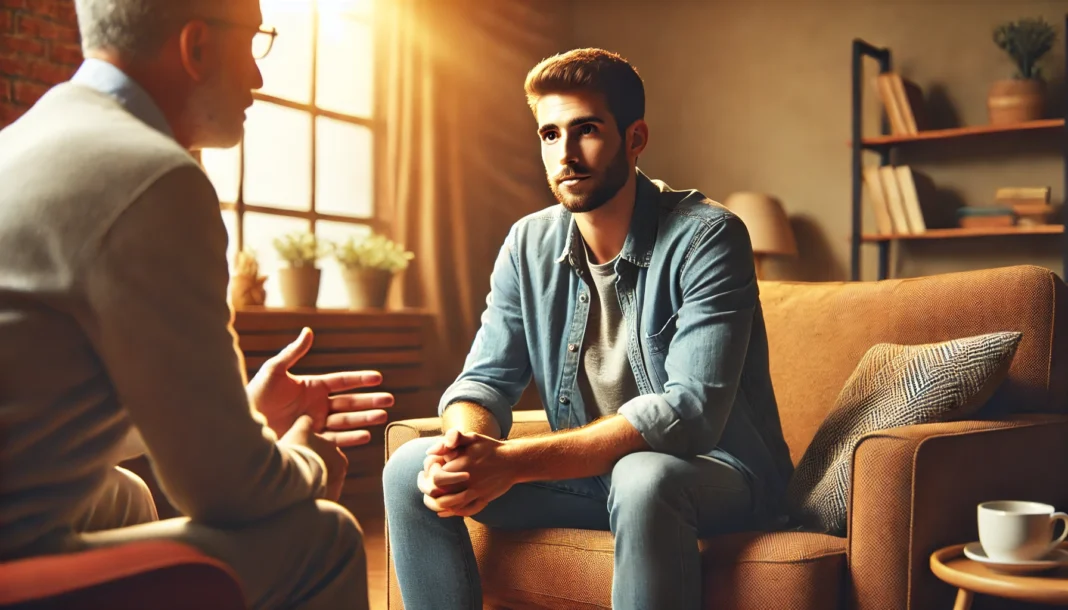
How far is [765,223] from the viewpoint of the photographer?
426cm

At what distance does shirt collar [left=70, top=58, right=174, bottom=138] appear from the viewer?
0.70m

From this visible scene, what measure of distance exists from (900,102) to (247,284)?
2.77 meters

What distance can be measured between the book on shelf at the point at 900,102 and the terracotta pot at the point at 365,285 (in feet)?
7.31

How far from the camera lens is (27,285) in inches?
25.1

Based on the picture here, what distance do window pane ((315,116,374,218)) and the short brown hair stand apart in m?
2.30

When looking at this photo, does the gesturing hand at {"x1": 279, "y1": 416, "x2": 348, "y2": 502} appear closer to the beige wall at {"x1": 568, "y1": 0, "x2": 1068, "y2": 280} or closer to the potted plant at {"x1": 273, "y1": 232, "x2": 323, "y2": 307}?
the potted plant at {"x1": 273, "y1": 232, "x2": 323, "y2": 307}

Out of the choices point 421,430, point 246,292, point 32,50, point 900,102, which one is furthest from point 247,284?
point 900,102

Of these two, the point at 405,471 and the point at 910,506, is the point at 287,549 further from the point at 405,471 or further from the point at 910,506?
the point at 910,506

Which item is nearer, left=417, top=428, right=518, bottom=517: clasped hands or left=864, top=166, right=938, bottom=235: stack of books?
left=417, top=428, right=518, bottom=517: clasped hands

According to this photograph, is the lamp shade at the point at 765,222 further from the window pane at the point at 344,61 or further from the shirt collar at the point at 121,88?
the shirt collar at the point at 121,88

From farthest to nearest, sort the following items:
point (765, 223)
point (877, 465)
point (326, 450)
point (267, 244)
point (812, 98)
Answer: point (812, 98), point (765, 223), point (267, 244), point (877, 465), point (326, 450)

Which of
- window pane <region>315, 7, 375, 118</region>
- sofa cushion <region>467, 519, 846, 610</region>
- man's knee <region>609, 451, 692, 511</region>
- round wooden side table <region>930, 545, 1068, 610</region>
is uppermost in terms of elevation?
window pane <region>315, 7, 375, 118</region>

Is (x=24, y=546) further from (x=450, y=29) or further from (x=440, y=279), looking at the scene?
(x=450, y=29)

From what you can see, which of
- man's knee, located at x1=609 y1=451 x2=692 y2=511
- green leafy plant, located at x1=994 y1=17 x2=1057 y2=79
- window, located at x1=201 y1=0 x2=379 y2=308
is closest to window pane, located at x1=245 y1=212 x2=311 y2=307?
window, located at x1=201 y1=0 x2=379 y2=308
